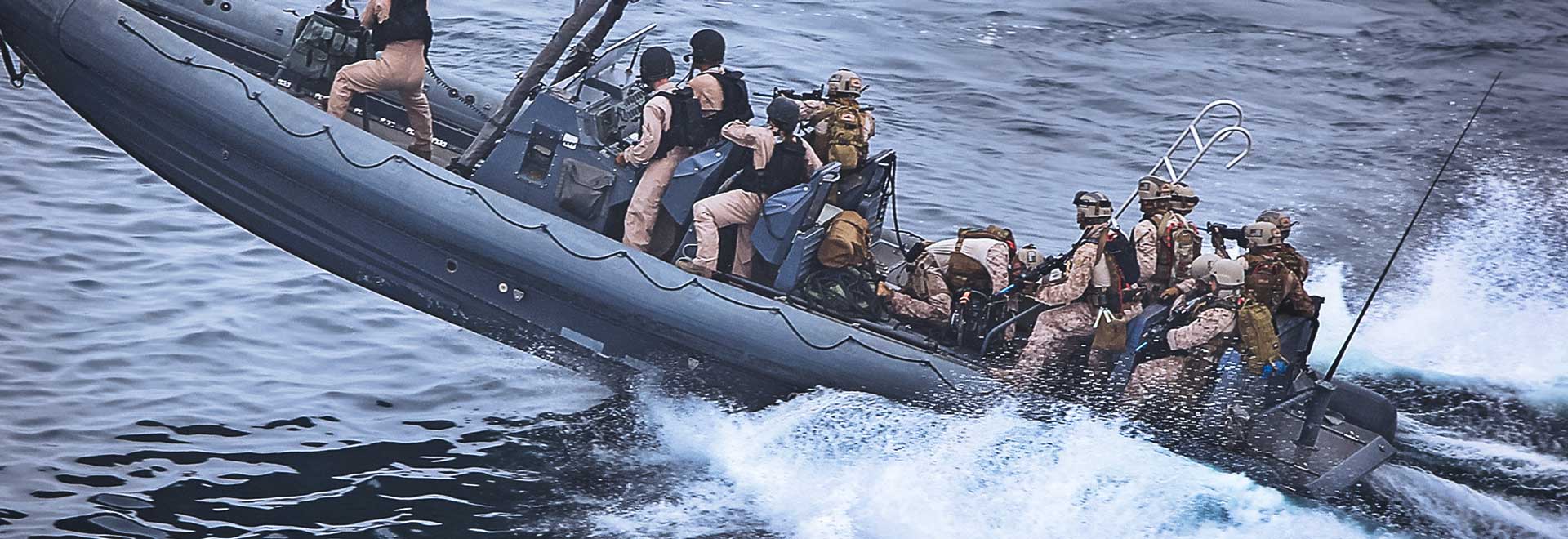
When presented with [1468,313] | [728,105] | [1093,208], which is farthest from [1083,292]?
[1468,313]

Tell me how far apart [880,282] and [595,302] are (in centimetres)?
145

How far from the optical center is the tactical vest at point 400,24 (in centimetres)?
878

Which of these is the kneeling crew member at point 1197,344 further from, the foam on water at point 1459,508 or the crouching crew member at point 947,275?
the foam on water at point 1459,508

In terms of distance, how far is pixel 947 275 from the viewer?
824cm

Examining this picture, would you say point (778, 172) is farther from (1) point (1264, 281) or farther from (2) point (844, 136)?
(1) point (1264, 281)

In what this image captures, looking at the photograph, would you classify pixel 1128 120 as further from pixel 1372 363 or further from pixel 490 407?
pixel 490 407

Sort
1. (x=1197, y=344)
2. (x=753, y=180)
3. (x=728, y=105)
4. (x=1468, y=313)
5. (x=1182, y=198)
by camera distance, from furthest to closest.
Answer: (x=1468, y=313), (x=728, y=105), (x=753, y=180), (x=1182, y=198), (x=1197, y=344)

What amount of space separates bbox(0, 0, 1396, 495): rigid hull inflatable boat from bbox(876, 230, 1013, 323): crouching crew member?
0.14 metres

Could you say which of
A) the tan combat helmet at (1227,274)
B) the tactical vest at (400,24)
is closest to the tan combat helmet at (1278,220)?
the tan combat helmet at (1227,274)

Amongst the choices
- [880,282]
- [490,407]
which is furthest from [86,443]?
[880,282]

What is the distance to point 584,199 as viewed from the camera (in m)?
8.48

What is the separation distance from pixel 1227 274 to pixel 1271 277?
11.8 inches

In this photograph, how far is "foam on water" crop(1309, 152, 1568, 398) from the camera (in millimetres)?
10016

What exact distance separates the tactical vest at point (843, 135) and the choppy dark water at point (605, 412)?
135cm
